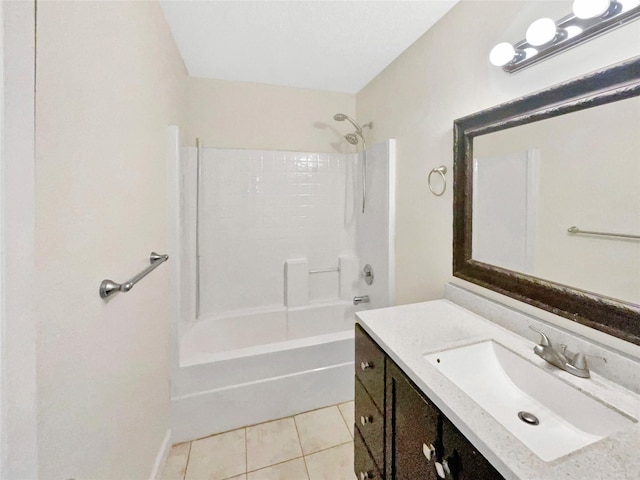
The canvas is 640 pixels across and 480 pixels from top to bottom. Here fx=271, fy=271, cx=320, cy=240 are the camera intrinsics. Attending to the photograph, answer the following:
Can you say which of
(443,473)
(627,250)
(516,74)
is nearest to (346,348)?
(443,473)

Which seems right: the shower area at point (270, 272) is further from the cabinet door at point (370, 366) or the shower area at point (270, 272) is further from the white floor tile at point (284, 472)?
the cabinet door at point (370, 366)

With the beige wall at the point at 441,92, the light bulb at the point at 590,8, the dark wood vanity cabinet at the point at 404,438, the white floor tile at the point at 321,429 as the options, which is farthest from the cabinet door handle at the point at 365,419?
the light bulb at the point at 590,8

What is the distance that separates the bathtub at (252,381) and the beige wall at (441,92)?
695 millimetres

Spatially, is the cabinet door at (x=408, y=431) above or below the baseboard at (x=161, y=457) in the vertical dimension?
above

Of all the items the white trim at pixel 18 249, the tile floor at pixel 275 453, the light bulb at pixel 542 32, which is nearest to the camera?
the white trim at pixel 18 249

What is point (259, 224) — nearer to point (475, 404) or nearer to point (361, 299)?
point (361, 299)

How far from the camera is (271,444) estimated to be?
158cm

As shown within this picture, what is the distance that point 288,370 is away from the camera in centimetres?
175

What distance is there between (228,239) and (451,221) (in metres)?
1.69

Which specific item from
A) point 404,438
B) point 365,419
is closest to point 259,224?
point 365,419

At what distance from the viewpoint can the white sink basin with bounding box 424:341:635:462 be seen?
68 cm

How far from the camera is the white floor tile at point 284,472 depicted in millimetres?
1383

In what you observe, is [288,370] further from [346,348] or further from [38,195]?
[38,195]

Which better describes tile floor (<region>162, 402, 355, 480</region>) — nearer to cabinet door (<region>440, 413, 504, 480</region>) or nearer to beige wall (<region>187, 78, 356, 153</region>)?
cabinet door (<region>440, 413, 504, 480</region>)
